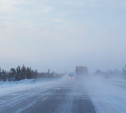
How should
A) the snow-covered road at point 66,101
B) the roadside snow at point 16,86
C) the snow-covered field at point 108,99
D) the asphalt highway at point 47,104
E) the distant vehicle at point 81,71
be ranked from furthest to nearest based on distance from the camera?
the distant vehicle at point 81,71 < the roadside snow at point 16,86 < the snow-covered road at point 66,101 < the snow-covered field at point 108,99 < the asphalt highway at point 47,104

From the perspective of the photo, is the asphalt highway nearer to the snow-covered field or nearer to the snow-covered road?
the snow-covered road

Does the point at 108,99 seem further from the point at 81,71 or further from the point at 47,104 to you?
the point at 81,71

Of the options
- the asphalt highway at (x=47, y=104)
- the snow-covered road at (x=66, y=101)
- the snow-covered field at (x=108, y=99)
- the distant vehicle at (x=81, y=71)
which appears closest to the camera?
the asphalt highway at (x=47, y=104)

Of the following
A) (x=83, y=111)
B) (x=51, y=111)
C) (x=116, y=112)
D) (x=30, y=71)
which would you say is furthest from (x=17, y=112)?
(x=30, y=71)

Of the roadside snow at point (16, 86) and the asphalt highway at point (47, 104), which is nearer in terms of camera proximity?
the asphalt highway at point (47, 104)

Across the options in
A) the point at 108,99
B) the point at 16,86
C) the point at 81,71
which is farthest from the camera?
the point at 81,71

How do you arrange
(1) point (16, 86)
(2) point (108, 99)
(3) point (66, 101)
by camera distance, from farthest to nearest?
(1) point (16, 86)
(2) point (108, 99)
(3) point (66, 101)

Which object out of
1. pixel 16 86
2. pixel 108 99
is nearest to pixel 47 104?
pixel 108 99

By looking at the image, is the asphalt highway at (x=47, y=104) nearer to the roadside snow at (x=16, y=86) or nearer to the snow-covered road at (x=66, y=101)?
the snow-covered road at (x=66, y=101)

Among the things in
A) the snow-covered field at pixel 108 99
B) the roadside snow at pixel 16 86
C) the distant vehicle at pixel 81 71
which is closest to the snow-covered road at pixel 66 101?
the snow-covered field at pixel 108 99

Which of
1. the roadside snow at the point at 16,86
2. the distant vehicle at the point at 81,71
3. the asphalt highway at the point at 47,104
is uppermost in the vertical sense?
the distant vehicle at the point at 81,71

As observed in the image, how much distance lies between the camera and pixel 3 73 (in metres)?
84.0

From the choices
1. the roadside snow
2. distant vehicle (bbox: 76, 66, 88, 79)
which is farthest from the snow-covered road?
distant vehicle (bbox: 76, 66, 88, 79)

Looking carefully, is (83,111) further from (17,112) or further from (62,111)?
(17,112)
